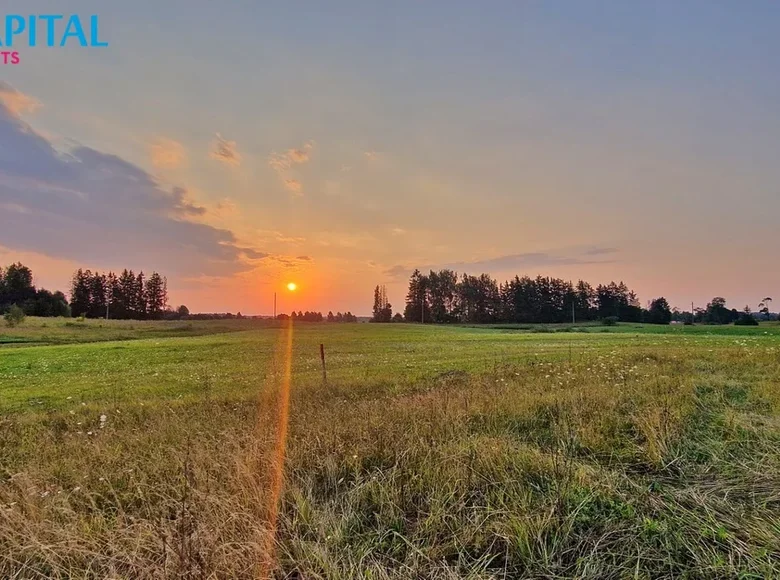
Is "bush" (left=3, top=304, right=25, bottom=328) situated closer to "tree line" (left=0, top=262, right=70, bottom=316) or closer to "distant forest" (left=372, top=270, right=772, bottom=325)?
"tree line" (left=0, top=262, right=70, bottom=316)

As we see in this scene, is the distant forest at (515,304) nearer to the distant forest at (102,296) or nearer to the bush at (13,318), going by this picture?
the distant forest at (102,296)

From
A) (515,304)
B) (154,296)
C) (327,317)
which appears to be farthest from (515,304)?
(154,296)

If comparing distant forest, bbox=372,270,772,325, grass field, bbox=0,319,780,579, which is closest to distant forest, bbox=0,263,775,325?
distant forest, bbox=372,270,772,325

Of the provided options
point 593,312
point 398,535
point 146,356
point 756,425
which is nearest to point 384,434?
point 398,535

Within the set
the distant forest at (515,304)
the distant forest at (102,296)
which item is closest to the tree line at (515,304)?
the distant forest at (515,304)

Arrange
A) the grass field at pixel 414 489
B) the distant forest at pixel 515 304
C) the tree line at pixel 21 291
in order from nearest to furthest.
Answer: the grass field at pixel 414 489 → the tree line at pixel 21 291 → the distant forest at pixel 515 304

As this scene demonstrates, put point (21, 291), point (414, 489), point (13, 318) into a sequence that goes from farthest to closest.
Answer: point (21, 291) < point (13, 318) < point (414, 489)

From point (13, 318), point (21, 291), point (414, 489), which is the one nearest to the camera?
point (414, 489)

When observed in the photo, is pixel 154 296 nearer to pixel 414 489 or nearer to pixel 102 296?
pixel 102 296

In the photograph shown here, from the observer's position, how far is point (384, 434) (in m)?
5.32

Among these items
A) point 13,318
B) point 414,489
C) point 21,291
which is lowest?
point 414,489

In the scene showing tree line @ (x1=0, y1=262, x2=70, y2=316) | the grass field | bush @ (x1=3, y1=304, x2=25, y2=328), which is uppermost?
tree line @ (x1=0, y1=262, x2=70, y2=316)

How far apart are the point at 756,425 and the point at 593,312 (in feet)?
388

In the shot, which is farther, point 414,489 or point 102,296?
point 102,296
